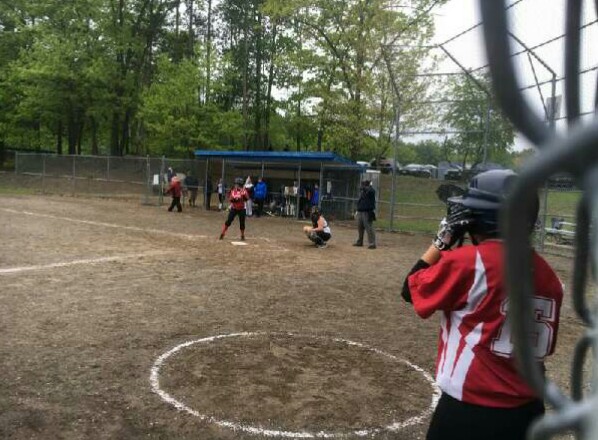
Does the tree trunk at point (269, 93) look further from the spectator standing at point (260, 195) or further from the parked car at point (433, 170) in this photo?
the parked car at point (433, 170)

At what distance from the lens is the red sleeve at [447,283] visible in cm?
228

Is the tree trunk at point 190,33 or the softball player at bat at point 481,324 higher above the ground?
the tree trunk at point 190,33

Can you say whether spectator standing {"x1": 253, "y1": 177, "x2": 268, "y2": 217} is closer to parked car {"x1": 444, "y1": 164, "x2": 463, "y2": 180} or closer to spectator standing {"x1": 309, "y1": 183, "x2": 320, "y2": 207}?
spectator standing {"x1": 309, "y1": 183, "x2": 320, "y2": 207}

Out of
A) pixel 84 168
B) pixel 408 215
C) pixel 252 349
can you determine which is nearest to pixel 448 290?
pixel 252 349

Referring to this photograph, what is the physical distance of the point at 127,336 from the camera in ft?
19.4

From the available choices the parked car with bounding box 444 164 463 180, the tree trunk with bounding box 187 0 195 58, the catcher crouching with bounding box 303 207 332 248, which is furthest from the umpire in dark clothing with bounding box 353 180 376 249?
the tree trunk with bounding box 187 0 195 58

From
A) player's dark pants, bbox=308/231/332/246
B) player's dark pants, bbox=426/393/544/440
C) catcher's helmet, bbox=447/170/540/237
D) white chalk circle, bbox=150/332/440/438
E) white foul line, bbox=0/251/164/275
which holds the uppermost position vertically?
catcher's helmet, bbox=447/170/540/237

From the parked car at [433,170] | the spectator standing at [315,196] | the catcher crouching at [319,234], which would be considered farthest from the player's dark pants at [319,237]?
the spectator standing at [315,196]

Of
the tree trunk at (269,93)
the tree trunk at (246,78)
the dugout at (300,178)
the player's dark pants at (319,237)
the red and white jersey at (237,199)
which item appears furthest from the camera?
the tree trunk at (269,93)

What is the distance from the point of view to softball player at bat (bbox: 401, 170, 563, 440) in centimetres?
226

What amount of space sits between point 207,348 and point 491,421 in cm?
385

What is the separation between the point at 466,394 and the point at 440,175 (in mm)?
19583

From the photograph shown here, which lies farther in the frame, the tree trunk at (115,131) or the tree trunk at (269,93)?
the tree trunk at (269,93)

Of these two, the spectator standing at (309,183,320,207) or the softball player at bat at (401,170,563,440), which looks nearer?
the softball player at bat at (401,170,563,440)
